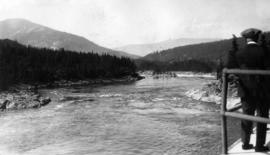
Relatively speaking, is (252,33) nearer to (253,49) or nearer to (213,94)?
(253,49)

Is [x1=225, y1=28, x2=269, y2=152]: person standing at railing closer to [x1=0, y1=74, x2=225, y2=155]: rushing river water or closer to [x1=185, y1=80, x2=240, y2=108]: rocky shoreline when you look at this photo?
[x1=0, y1=74, x2=225, y2=155]: rushing river water

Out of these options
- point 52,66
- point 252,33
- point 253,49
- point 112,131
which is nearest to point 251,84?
point 253,49

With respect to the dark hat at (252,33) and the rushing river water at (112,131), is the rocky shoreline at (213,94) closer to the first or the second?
the rushing river water at (112,131)

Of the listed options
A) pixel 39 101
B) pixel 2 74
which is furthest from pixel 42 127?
pixel 2 74

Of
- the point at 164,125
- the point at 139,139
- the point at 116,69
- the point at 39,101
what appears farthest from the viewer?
the point at 116,69

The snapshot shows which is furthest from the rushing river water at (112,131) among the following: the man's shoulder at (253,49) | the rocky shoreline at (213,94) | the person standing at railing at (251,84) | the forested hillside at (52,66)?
the forested hillside at (52,66)

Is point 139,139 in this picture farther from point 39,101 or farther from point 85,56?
point 85,56

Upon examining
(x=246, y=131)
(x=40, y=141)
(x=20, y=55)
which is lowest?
(x=40, y=141)
